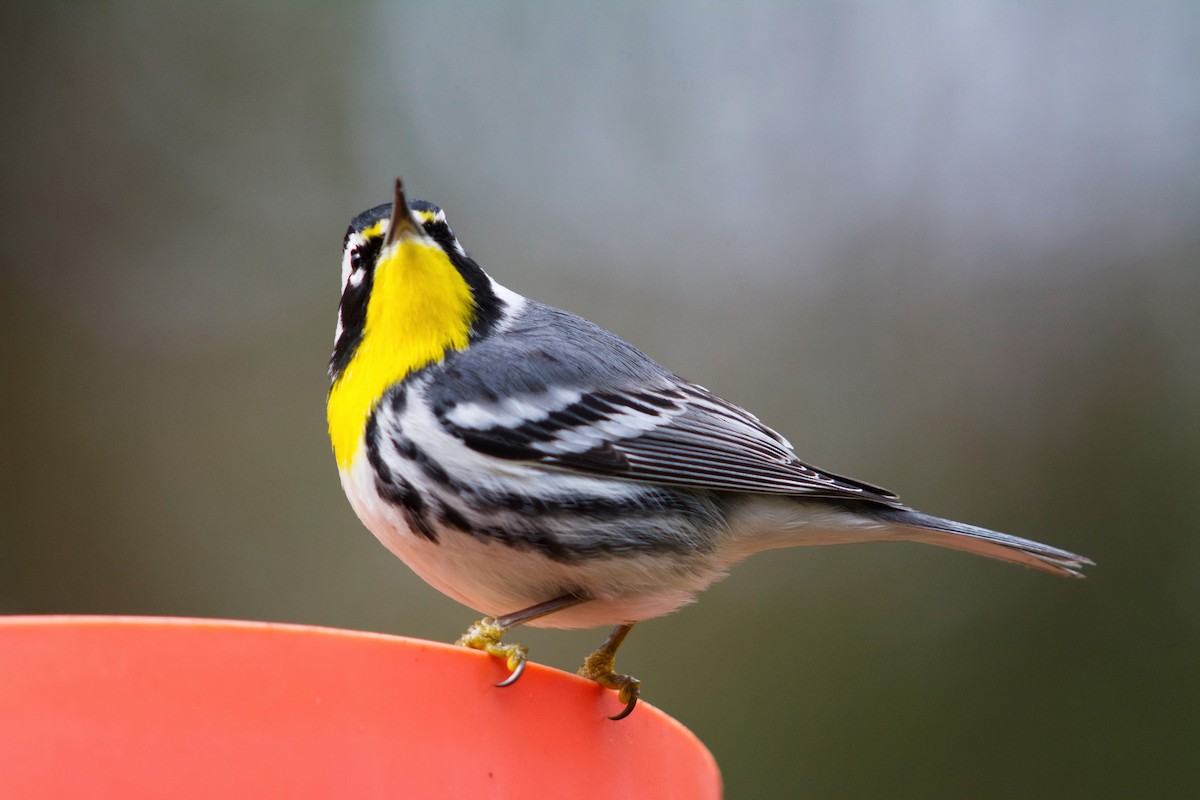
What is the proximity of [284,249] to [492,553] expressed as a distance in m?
4.34

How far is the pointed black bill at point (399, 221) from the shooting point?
7.49ft

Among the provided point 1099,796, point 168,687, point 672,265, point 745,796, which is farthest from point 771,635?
point 168,687

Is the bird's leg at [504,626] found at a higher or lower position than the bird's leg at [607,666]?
higher

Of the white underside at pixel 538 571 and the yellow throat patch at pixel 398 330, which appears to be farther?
the yellow throat patch at pixel 398 330

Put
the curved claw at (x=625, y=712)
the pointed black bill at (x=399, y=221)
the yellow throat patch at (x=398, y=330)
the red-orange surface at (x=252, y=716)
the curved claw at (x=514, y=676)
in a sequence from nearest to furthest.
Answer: the red-orange surface at (x=252, y=716), the curved claw at (x=514, y=676), the curved claw at (x=625, y=712), the pointed black bill at (x=399, y=221), the yellow throat patch at (x=398, y=330)

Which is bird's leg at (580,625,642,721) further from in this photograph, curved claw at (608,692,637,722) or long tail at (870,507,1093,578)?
long tail at (870,507,1093,578)

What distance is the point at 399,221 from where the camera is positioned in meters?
2.34

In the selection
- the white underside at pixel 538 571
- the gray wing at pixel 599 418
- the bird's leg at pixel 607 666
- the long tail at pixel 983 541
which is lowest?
the bird's leg at pixel 607 666

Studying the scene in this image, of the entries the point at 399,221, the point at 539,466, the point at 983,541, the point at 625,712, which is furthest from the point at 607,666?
the point at 399,221

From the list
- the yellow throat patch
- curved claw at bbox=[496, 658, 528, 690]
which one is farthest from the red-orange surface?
the yellow throat patch

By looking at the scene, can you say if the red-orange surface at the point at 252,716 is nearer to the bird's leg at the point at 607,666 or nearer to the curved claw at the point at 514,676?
the curved claw at the point at 514,676

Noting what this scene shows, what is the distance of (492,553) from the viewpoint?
2.16 metres

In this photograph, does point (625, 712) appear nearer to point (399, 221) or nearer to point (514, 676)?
point (514, 676)

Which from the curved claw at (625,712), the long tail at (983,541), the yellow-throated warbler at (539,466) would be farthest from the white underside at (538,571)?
the curved claw at (625,712)
